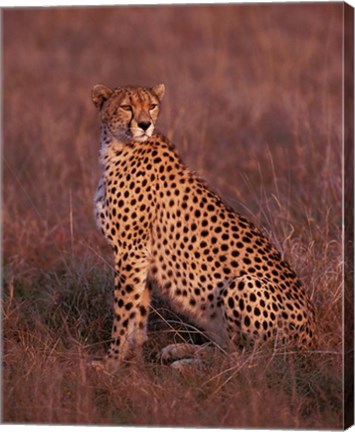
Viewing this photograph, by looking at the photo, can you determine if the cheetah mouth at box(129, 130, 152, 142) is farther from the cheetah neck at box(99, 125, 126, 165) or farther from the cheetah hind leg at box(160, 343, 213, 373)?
the cheetah hind leg at box(160, 343, 213, 373)

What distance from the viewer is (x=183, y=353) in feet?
14.6

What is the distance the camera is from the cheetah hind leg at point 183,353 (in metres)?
4.33

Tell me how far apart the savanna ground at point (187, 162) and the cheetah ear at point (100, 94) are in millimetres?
739

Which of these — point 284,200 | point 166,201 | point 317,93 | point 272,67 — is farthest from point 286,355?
point 272,67

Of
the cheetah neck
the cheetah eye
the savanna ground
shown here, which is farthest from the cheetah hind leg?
the cheetah eye

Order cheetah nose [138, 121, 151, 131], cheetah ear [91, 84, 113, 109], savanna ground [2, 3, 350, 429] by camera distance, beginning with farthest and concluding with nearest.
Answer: cheetah ear [91, 84, 113, 109], cheetah nose [138, 121, 151, 131], savanna ground [2, 3, 350, 429]

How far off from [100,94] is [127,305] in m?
0.82

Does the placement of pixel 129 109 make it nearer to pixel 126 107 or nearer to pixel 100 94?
pixel 126 107

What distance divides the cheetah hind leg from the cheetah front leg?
0.38ft

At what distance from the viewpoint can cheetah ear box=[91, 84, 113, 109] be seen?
441 cm

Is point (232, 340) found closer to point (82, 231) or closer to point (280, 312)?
point (280, 312)

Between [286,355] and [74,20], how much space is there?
23.1 ft

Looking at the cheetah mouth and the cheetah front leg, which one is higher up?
the cheetah mouth

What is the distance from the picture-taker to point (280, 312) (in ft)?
14.1
